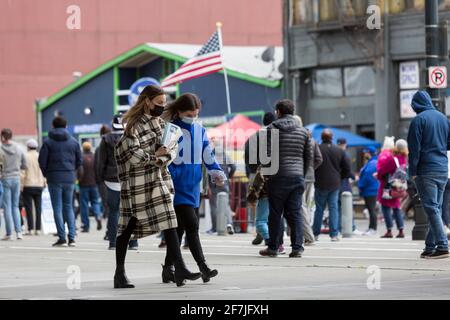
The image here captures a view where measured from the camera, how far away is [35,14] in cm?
5838

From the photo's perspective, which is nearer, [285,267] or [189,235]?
[189,235]

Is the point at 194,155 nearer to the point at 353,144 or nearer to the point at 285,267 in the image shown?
the point at 285,267

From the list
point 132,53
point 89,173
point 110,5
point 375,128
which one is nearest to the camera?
point 89,173

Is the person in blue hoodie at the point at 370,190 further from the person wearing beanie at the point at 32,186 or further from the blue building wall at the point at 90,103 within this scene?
the blue building wall at the point at 90,103

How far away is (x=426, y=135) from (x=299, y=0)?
28046 millimetres

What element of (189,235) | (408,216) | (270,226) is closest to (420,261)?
(270,226)

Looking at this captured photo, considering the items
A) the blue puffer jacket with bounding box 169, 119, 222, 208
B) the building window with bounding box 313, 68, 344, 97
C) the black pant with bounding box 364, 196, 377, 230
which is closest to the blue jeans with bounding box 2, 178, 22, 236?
the black pant with bounding box 364, 196, 377, 230

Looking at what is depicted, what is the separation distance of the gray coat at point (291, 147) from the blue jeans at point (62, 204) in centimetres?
452

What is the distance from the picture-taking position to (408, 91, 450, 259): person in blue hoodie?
14.7 metres

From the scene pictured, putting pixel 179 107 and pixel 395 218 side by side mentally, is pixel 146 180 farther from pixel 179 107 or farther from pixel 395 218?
pixel 395 218

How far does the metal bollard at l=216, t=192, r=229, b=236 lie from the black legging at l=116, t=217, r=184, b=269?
1157 centimetres

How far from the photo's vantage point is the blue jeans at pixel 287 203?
15719 millimetres

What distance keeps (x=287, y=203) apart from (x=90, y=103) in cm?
3517

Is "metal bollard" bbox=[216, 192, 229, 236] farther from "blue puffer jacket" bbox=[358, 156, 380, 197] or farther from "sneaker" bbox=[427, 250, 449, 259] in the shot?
"sneaker" bbox=[427, 250, 449, 259]
